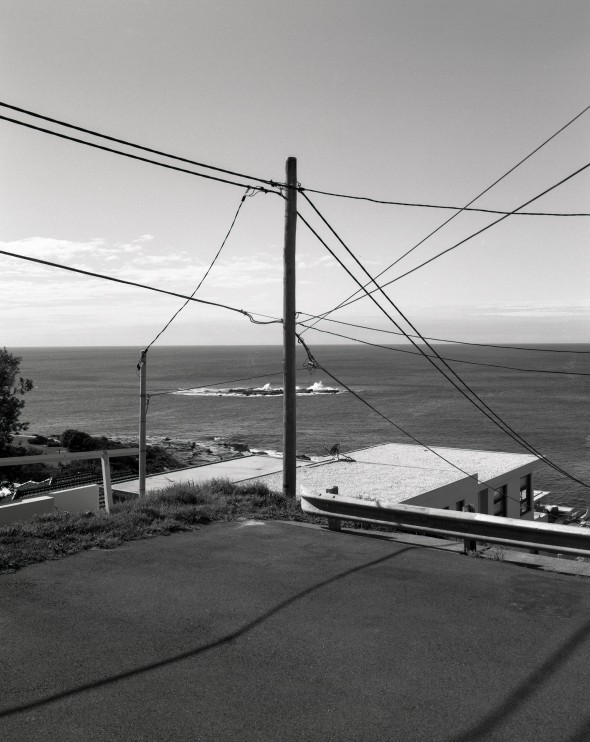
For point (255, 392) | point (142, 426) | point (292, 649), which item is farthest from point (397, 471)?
point (255, 392)

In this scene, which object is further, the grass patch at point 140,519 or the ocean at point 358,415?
the ocean at point 358,415

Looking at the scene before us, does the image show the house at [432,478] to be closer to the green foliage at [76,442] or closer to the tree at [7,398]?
the tree at [7,398]

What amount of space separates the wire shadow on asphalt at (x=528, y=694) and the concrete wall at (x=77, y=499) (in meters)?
8.40

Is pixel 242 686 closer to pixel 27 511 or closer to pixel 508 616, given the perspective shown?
pixel 508 616

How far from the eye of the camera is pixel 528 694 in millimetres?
4094

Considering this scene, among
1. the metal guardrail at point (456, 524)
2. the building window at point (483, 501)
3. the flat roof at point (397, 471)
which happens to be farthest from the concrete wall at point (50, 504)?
the building window at point (483, 501)

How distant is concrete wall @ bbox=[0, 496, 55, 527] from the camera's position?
367 inches

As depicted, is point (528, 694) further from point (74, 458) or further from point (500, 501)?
point (500, 501)

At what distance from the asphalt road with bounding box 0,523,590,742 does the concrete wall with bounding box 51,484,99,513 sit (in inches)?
169

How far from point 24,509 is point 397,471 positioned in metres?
18.4

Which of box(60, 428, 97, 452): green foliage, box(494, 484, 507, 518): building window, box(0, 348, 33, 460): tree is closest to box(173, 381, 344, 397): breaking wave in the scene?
box(60, 428, 97, 452): green foliage

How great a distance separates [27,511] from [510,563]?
6825 mm

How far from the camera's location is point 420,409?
99750 mm

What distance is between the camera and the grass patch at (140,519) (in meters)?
7.39
